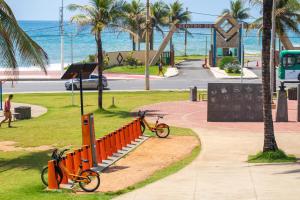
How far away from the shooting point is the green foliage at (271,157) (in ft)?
67.7

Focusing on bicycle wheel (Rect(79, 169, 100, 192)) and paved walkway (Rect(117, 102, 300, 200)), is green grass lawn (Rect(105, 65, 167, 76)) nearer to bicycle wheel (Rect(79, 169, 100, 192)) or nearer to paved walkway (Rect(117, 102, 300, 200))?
paved walkway (Rect(117, 102, 300, 200))

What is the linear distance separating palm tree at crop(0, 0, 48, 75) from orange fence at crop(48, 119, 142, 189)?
12.1 ft

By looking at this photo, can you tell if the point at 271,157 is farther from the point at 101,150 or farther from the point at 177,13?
the point at 177,13

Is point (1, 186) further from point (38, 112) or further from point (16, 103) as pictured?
point (16, 103)

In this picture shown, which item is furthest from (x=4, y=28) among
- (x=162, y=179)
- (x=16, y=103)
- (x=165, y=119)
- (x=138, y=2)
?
(x=138, y=2)

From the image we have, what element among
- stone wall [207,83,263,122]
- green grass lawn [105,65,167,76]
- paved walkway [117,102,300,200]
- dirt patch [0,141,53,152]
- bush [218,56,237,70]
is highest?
bush [218,56,237,70]

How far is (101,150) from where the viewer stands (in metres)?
21.2

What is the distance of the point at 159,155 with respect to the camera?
22.4 meters

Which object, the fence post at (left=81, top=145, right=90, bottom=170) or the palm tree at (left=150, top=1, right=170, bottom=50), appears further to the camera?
the palm tree at (left=150, top=1, right=170, bottom=50)

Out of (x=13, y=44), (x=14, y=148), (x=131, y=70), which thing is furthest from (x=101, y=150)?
(x=131, y=70)

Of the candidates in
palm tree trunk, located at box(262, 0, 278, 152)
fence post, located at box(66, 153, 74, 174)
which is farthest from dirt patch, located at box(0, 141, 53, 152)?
palm tree trunk, located at box(262, 0, 278, 152)

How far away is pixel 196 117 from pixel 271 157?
1301 centimetres

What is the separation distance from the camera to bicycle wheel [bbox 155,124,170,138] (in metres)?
26.6

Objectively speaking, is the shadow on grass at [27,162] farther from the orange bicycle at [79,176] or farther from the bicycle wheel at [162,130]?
the bicycle wheel at [162,130]
